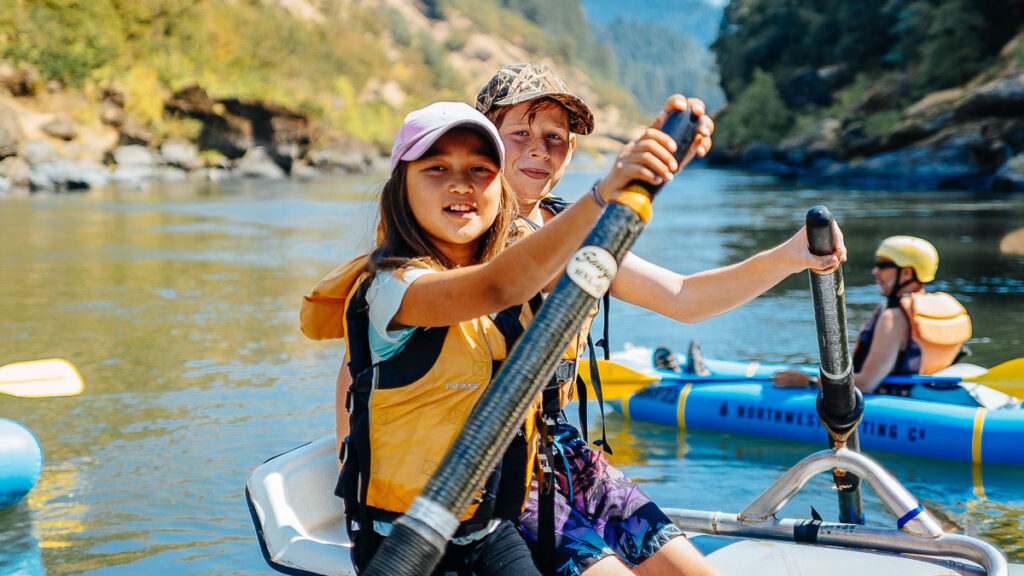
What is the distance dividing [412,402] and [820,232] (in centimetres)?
111

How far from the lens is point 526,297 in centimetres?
186

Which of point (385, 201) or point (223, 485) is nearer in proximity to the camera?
point (385, 201)

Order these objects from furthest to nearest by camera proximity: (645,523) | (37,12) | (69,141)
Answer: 1. (37,12)
2. (69,141)
3. (645,523)

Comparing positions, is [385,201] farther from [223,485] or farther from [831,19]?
[831,19]

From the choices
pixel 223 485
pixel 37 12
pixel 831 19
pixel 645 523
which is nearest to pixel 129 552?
pixel 223 485


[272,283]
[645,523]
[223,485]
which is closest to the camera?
[645,523]

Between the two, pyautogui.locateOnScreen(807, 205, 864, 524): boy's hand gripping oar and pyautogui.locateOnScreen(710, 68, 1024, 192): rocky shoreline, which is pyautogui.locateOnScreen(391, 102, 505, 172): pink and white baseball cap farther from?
pyautogui.locateOnScreen(710, 68, 1024, 192): rocky shoreline

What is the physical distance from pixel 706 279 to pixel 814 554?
3.08ft

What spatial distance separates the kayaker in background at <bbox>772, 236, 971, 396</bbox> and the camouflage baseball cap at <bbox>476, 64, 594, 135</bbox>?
370 cm

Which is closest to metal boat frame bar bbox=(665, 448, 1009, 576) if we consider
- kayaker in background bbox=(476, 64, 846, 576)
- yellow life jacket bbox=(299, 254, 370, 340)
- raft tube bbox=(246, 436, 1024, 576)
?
raft tube bbox=(246, 436, 1024, 576)

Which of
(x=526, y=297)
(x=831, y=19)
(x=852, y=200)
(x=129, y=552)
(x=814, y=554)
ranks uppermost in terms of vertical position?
(x=831, y=19)

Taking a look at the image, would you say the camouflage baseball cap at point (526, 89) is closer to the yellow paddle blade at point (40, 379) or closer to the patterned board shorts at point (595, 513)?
the patterned board shorts at point (595, 513)

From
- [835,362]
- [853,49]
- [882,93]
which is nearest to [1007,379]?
[835,362]

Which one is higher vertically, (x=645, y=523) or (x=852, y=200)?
(x=852, y=200)
